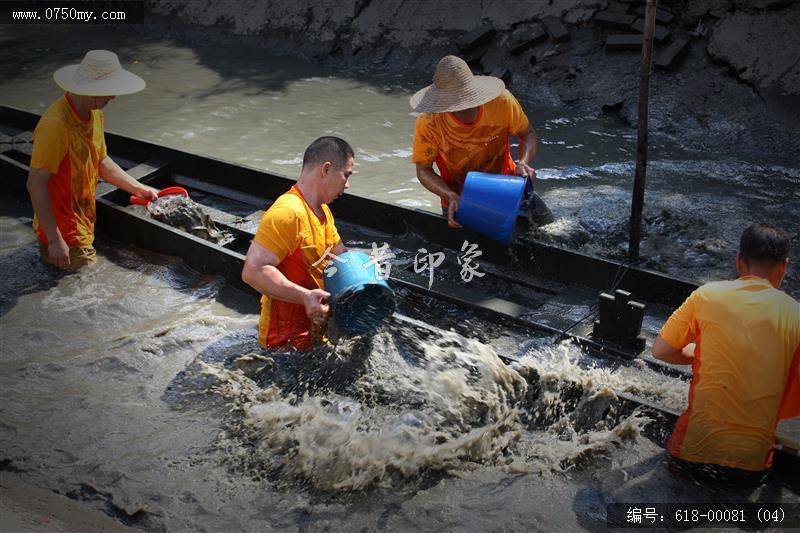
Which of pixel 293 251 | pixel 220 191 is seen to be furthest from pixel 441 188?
pixel 220 191

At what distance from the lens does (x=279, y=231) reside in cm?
436

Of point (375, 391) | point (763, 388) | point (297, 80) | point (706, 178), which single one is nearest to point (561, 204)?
point (706, 178)

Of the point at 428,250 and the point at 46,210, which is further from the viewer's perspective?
the point at 428,250

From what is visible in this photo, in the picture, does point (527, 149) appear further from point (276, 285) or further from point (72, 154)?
point (72, 154)

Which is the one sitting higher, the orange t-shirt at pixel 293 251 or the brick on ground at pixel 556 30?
the brick on ground at pixel 556 30

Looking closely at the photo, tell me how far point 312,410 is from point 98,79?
3.31 metres

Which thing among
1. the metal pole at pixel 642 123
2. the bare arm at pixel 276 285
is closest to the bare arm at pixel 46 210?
the bare arm at pixel 276 285

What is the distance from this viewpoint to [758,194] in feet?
26.2

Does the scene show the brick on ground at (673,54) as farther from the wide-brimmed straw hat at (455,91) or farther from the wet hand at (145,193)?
the wet hand at (145,193)

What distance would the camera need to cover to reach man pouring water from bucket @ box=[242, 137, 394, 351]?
432 cm

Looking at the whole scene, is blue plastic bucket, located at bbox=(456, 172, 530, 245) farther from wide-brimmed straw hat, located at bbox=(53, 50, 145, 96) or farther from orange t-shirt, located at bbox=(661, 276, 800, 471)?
wide-brimmed straw hat, located at bbox=(53, 50, 145, 96)

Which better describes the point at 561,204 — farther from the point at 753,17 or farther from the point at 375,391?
the point at 753,17

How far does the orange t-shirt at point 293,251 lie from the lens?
437 centimetres

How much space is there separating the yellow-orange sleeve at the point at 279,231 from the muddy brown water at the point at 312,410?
2.72 ft
